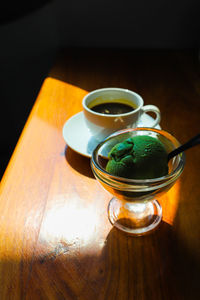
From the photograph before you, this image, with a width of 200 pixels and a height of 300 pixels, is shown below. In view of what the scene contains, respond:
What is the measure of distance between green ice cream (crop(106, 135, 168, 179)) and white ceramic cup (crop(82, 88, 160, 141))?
119mm

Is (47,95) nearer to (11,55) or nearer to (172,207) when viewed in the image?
(172,207)

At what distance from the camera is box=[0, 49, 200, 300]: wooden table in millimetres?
337

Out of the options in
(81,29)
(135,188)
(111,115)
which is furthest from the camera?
(81,29)

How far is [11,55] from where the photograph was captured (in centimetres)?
131

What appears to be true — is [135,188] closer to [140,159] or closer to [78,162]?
[140,159]

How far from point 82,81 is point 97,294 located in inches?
24.8

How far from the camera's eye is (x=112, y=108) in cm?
57

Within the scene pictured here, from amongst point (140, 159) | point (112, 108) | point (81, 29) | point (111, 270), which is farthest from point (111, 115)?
point (81, 29)

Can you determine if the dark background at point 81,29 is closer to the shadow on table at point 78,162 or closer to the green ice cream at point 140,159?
the shadow on table at point 78,162

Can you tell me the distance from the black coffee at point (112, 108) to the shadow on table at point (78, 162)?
99mm

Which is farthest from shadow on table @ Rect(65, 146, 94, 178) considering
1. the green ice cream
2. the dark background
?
the dark background

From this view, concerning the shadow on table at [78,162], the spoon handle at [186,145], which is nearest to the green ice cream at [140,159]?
the spoon handle at [186,145]

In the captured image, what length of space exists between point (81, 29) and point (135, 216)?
37.8 inches

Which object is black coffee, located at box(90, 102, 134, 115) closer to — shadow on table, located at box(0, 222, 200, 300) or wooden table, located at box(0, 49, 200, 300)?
wooden table, located at box(0, 49, 200, 300)
